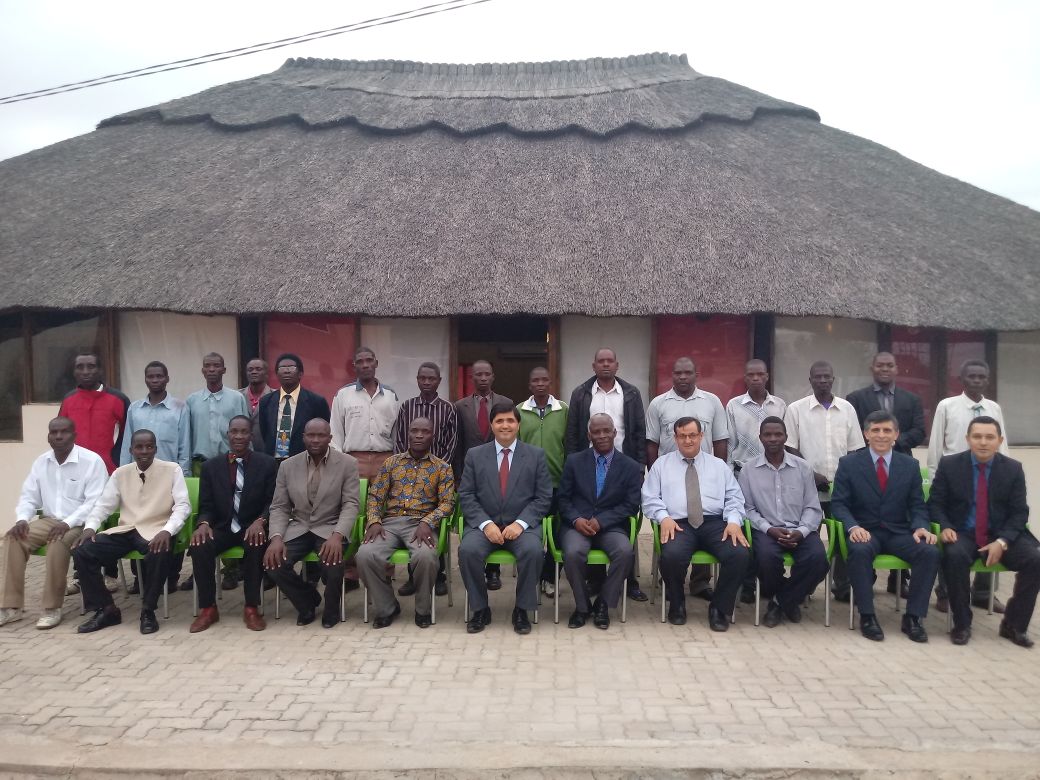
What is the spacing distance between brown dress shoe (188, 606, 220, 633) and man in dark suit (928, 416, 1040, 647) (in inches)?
210

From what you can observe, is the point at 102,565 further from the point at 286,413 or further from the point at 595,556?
the point at 595,556

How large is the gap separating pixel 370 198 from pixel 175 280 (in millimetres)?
2426

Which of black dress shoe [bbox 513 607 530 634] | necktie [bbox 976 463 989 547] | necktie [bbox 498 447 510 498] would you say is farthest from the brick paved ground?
necktie [bbox 498 447 510 498]

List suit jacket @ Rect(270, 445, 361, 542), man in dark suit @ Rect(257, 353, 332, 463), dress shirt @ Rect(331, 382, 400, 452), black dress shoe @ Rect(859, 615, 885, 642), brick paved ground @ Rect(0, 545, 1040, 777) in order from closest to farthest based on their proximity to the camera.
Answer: brick paved ground @ Rect(0, 545, 1040, 777), black dress shoe @ Rect(859, 615, 885, 642), suit jacket @ Rect(270, 445, 361, 542), man in dark suit @ Rect(257, 353, 332, 463), dress shirt @ Rect(331, 382, 400, 452)

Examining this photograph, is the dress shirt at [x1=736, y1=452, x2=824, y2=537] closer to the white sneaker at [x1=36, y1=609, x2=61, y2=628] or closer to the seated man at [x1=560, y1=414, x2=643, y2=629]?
the seated man at [x1=560, y1=414, x2=643, y2=629]

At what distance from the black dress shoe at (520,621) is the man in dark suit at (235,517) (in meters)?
1.86

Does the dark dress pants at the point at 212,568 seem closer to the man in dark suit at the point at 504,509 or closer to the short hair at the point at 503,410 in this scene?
the man in dark suit at the point at 504,509

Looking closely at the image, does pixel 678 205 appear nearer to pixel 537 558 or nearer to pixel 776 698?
pixel 537 558

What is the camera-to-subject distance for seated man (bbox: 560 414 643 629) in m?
5.09

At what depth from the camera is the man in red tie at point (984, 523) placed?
15.8ft

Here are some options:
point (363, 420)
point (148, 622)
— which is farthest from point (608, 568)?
point (148, 622)

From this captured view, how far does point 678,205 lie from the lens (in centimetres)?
809

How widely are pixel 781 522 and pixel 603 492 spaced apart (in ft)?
4.48

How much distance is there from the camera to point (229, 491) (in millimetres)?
5340
